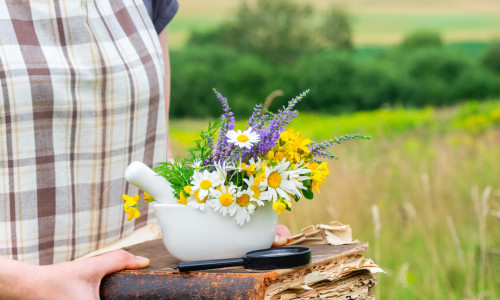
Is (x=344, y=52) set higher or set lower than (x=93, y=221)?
higher

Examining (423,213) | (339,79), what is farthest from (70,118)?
(339,79)

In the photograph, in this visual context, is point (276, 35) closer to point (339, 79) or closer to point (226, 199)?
point (339, 79)

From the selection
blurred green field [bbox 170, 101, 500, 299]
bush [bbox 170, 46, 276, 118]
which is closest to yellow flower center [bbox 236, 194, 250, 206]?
blurred green field [bbox 170, 101, 500, 299]

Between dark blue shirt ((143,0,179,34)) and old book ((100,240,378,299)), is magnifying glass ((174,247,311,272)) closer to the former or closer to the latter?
old book ((100,240,378,299))

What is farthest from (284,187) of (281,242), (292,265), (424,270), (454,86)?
(454,86)

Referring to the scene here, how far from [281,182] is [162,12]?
3.11 ft

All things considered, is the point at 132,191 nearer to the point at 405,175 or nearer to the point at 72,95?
the point at 72,95

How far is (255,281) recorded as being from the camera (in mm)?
1029

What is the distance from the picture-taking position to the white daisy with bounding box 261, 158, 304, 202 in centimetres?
112

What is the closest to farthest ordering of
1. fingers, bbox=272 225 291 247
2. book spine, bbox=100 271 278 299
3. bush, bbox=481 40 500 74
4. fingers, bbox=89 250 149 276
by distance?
book spine, bbox=100 271 278 299
fingers, bbox=89 250 149 276
fingers, bbox=272 225 291 247
bush, bbox=481 40 500 74

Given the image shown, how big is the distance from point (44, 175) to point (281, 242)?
0.57 meters

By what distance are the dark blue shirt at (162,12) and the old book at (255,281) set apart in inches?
34.5

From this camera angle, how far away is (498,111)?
7449 mm

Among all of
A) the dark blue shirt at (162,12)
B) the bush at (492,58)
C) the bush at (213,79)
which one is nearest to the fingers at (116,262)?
the dark blue shirt at (162,12)
